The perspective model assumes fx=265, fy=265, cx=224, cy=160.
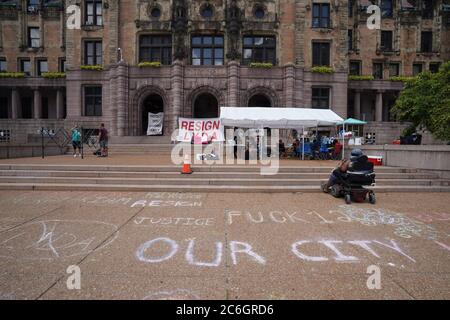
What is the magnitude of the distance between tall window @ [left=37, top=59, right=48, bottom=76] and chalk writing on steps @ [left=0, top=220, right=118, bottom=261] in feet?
129

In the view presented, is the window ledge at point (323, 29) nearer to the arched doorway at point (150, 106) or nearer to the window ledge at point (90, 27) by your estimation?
the arched doorway at point (150, 106)

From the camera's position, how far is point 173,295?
3.07 metres

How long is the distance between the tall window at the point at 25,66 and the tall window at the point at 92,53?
13430 millimetres

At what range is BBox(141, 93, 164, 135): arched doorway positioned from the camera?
96.5 feet

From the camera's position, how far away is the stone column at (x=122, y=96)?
27.4 metres

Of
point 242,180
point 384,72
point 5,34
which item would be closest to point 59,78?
point 5,34

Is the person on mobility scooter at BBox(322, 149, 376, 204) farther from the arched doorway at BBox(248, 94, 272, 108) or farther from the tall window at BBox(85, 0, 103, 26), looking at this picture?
the tall window at BBox(85, 0, 103, 26)

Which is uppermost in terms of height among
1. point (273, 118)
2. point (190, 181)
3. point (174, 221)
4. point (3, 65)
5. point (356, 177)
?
point (3, 65)

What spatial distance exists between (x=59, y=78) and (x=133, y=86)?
520 inches

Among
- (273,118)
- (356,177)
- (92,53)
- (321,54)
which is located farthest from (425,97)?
(92,53)

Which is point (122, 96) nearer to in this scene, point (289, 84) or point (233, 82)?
point (233, 82)

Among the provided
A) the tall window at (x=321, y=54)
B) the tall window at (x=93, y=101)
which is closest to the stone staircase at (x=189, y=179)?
the tall window at (x=93, y=101)

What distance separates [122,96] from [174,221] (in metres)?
24.9

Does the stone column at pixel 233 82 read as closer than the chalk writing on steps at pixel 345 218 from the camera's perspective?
No
